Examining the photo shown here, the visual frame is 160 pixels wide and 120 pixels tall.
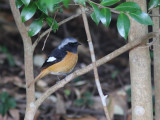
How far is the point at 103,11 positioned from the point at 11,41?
5231mm

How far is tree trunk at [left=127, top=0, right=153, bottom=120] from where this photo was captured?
128 inches

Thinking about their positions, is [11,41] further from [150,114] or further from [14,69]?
[150,114]

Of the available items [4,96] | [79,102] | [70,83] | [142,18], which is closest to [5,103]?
[4,96]

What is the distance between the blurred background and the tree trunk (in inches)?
51.6

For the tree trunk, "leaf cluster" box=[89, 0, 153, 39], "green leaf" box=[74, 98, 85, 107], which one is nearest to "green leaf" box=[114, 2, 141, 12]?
"leaf cluster" box=[89, 0, 153, 39]

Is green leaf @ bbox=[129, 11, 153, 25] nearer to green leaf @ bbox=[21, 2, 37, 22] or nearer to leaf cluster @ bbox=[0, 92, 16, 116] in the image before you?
green leaf @ bbox=[21, 2, 37, 22]

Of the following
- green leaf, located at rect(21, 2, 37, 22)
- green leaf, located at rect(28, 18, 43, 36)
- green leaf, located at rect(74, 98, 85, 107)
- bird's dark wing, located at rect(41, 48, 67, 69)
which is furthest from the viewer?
green leaf, located at rect(74, 98, 85, 107)

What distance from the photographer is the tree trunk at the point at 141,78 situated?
10.7ft

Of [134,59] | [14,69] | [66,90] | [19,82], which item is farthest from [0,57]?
[134,59]

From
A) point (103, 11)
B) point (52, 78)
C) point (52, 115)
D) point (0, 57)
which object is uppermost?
point (103, 11)

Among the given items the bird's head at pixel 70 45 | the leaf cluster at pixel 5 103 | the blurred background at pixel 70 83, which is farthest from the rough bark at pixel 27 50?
A: the leaf cluster at pixel 5 103

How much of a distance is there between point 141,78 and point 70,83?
9.97ft

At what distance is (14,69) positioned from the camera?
661 cm

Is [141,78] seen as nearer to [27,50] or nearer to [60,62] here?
[27,50]
